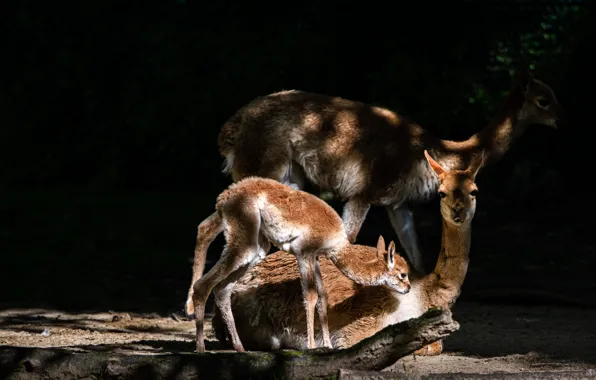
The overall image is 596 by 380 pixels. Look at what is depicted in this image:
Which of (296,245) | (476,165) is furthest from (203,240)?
(476,165)

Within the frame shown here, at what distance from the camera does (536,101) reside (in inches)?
389

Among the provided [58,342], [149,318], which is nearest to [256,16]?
[149,318]

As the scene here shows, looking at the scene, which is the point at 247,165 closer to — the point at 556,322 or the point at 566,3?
the point at 556,322

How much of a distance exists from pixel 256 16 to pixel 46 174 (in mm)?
4180

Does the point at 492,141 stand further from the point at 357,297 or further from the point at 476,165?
the point at 357,297

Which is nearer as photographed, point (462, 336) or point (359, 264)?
point (359, 264)

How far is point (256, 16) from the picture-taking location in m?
15.4

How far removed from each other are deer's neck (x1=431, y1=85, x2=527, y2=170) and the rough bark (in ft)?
15.8

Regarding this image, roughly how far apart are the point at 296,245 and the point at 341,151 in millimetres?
2964

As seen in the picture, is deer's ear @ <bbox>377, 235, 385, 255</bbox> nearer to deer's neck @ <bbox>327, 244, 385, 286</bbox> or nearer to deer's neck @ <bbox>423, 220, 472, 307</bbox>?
deer's neck @ <bbox>327, 244, 385, 286</bbox>

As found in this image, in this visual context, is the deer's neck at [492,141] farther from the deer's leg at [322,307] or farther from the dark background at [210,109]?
the deer's leg at [322,307]

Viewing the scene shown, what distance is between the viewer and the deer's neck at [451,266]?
6.47 meters

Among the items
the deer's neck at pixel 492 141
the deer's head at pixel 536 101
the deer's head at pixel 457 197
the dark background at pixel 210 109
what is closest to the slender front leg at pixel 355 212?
the deer's neck at pixel 492 141

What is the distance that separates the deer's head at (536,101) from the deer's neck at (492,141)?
47mm
